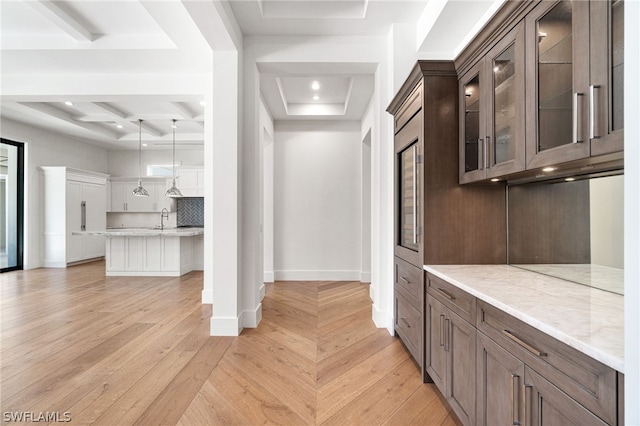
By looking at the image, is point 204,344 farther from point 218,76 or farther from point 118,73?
point 118,73

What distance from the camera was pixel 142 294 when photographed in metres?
4.86

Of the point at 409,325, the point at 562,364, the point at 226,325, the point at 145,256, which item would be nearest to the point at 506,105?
the point at 562,364

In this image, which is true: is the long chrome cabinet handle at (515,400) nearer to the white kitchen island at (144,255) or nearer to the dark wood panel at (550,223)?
the dark wood panel at (550,223)

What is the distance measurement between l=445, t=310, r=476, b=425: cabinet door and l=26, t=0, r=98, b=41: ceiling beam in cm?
437

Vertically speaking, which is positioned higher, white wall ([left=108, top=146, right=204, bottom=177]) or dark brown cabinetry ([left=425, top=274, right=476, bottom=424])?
white wall ([left=108, top=146, right=204, bottom=177])

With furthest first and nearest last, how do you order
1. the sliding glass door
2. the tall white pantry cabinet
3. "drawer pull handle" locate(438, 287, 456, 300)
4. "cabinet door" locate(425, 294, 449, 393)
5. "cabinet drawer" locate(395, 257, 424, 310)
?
1. the tall white pantry cabinet
2. the sliding glass door
3. "cabinet drawer" locate(395, 257, 424, 310)
4. "cabinet door" locate(425, 294, 449, 393)
5. "drawer pull handle" locate(438, 287, 456, 300)

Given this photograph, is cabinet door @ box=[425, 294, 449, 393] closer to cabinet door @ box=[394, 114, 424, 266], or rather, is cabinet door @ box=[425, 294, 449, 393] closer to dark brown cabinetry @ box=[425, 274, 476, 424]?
dark brown cabinetry @ box=[425, 274, 476, 424]

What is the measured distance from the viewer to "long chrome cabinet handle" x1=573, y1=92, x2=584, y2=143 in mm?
1212

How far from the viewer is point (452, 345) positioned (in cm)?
180


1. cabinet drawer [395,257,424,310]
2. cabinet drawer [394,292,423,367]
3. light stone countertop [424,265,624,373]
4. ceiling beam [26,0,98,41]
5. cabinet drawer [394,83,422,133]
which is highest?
ceiling beam [26,0,98,41]

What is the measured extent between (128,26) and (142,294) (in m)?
3.66

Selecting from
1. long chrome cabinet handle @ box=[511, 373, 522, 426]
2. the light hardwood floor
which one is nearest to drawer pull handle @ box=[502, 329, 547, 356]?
long chrome cabinet handle @ box=[511, 373, 522, 426]

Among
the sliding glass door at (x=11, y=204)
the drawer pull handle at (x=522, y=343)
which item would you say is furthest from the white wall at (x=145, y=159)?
the drawer pull handle at (x=522, y=343)

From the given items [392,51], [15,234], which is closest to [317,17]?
[392,51]
